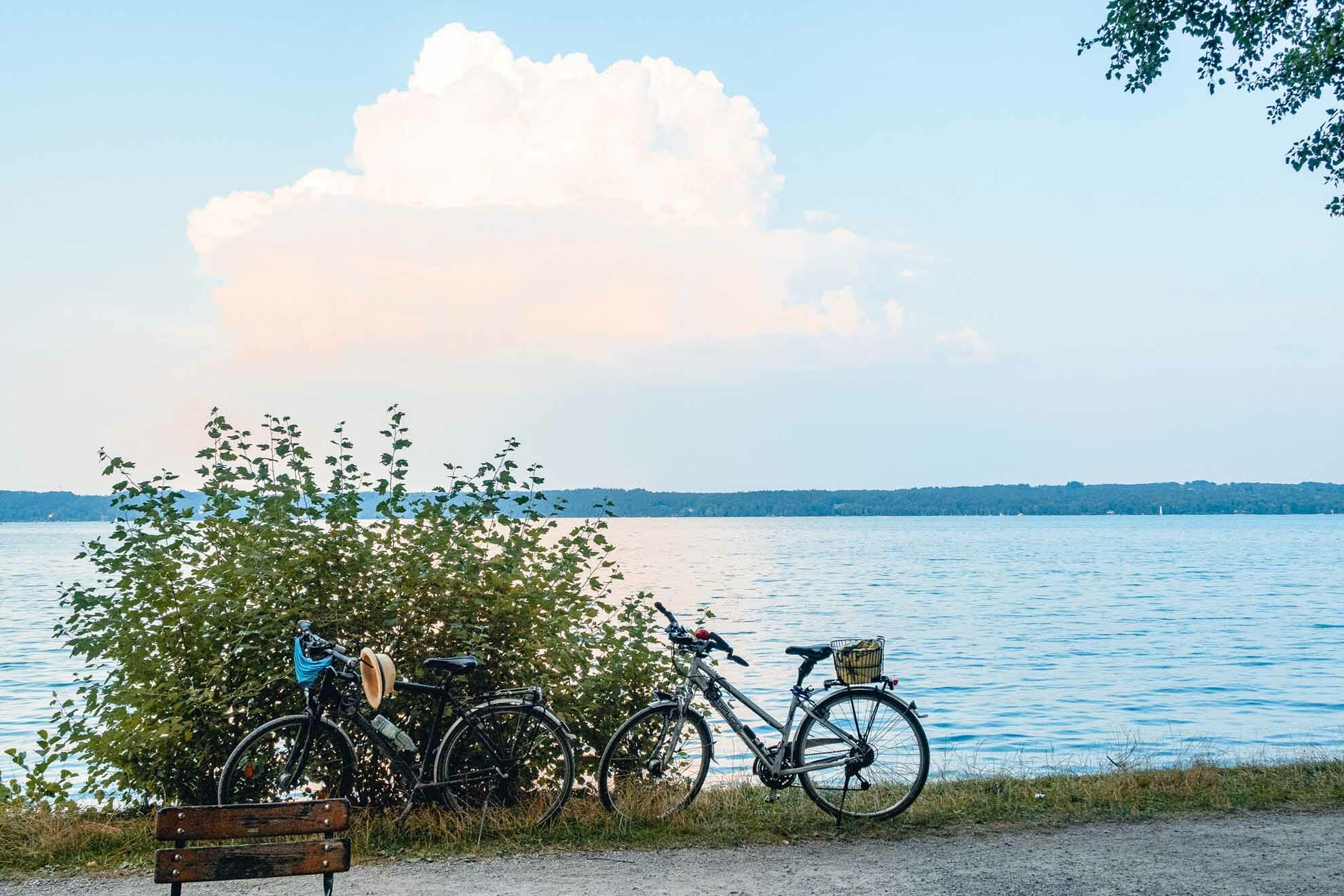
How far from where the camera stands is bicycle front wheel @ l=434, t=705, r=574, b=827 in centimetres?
745

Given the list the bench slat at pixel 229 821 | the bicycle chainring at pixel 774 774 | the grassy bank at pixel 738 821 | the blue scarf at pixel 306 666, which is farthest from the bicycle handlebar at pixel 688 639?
the bench slat at pixel 229 821

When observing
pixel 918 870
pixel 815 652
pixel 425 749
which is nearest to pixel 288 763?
pixel 425 749

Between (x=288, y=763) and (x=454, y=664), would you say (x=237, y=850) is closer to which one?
(x=454, y=664)

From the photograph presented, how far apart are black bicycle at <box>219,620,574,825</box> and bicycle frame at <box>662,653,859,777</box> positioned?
811 millimetres

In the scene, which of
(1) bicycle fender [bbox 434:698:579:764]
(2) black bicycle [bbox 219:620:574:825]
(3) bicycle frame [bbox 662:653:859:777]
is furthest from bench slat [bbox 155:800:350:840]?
(3) bicycle frame [bbox 662:653:859:777]

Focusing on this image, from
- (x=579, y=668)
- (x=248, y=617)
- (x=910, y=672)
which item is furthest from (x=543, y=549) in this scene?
(x=910, y=672)

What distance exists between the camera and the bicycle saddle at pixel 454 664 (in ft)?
23.8

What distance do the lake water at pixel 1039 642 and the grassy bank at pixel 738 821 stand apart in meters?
0.72

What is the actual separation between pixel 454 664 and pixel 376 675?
0.55m

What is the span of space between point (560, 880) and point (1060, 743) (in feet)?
40.8

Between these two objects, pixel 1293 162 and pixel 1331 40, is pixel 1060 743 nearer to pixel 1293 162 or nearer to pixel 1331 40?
pixel 1293 162

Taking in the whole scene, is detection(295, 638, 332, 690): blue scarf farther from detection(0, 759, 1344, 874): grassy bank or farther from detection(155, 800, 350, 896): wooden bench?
detection(155, 800, 350, 896): wooden bench

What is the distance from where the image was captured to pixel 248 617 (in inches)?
304

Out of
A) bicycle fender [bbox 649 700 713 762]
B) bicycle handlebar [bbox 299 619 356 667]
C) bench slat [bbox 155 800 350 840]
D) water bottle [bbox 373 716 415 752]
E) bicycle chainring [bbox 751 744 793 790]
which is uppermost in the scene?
bicycle handlebar [bbox 299 619 356 667]
